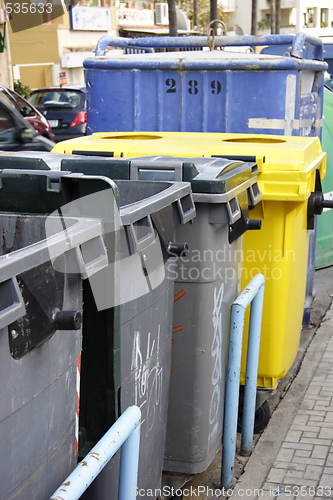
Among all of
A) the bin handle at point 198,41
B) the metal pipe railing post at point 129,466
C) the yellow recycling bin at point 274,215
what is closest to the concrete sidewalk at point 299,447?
the yellow recycling bin at point 274,215

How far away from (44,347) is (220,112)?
341 cm

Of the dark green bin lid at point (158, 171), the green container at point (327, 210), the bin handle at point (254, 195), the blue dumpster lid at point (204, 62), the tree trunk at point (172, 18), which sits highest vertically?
the tree trunk at point (172, 18)

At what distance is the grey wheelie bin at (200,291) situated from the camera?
113 inches

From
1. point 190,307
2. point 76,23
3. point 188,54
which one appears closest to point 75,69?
point 76,23

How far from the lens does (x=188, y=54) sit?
17.3ft

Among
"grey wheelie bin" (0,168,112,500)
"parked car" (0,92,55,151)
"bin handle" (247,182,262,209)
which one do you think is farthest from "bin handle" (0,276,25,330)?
"parked car" (0,92,55,151)

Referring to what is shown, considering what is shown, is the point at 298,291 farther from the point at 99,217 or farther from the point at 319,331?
the point at 99,217

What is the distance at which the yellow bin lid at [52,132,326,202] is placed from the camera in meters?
3.47

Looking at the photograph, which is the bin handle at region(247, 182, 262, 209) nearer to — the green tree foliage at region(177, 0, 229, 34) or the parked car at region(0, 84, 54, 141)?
the parked car at region(0, 84, 54, 141)

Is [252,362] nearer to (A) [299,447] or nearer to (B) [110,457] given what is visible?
(A) [299,447]

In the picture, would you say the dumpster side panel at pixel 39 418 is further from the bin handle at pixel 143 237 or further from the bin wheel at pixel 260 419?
the bin wheel at pixel 260 419

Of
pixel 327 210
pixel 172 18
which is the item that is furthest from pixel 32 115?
pixel 172 18

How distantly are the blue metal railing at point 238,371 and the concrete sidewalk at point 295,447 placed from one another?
0.14 m

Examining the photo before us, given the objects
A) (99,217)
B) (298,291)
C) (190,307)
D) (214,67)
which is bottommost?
(298,291)
